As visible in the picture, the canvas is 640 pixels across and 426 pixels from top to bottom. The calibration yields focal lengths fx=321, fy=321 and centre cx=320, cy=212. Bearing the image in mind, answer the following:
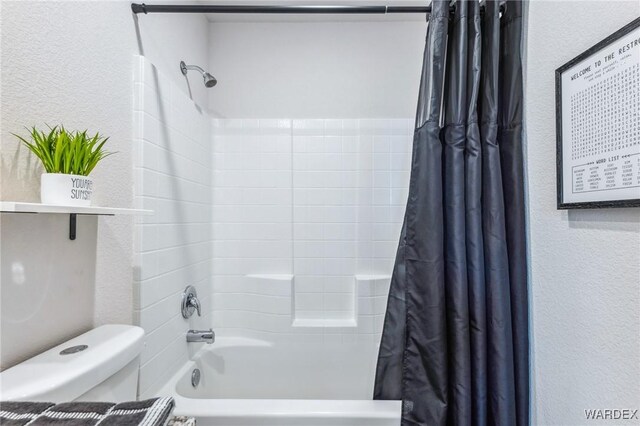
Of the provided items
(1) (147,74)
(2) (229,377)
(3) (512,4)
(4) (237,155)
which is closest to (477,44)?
(3) (512,4)

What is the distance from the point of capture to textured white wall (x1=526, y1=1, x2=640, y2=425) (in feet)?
2.35

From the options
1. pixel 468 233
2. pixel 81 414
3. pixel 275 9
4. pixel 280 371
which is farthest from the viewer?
pixel 280 371

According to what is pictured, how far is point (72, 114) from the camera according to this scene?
916mm

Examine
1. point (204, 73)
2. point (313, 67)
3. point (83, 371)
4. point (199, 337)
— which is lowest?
point (199, 337)

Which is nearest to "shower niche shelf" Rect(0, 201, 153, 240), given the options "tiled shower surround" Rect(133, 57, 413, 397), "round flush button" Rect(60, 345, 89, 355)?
"round flush button" Rect(60, 345, 89, 355)

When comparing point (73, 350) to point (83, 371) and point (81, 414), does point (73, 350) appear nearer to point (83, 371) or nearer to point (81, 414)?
point (83, 371)

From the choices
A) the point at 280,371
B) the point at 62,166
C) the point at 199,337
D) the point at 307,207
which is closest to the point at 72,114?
the point at 62,166

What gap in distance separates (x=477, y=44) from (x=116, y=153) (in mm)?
1268

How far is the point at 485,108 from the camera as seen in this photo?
103cm

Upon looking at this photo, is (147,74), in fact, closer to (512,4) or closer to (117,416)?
(117,416)

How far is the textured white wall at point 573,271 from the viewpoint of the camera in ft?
2.35

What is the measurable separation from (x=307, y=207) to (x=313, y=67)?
0.93m

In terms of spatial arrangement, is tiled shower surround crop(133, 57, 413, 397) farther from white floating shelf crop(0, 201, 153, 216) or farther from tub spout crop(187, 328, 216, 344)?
white floating shelf crop(0, 201, 153, 216)

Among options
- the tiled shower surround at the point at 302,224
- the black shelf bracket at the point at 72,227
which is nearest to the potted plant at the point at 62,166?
the black shelf bracket at the point at 72,227
